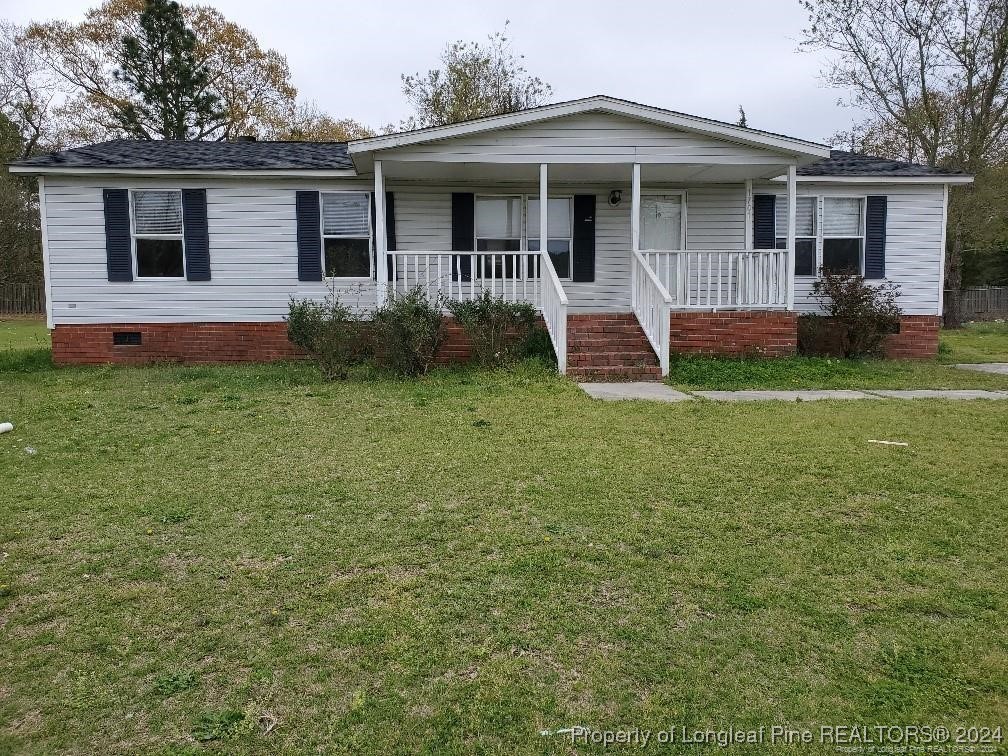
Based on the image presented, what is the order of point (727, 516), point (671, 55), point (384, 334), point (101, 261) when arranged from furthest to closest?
point (671, 55) < point (101, 261) < point (384, 334) < point (727, 516)

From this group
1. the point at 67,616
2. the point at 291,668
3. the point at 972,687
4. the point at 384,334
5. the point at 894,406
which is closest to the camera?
the point at 972,687

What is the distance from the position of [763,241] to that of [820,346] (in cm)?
212

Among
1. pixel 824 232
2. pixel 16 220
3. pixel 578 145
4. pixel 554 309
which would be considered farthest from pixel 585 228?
pixel 16 220

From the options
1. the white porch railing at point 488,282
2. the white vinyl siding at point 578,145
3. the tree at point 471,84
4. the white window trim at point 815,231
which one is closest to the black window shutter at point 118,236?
the white porch railing at point 488,282

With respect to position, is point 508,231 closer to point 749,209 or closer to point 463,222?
point 463,222

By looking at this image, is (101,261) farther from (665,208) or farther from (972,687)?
(972,687)

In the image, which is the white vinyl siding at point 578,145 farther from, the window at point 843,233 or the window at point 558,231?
the window at point 843,233

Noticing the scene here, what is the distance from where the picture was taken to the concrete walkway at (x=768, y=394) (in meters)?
7.39

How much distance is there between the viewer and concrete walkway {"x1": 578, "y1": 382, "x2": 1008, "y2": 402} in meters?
7.39

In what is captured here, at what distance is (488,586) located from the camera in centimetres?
292

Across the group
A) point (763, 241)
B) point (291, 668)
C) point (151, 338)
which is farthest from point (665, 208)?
point (291, 668)

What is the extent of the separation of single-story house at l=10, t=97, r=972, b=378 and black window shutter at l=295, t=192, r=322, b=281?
33 millimetres

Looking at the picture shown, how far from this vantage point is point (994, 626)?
255 centimetres

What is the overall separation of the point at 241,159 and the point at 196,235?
4.86 ft
